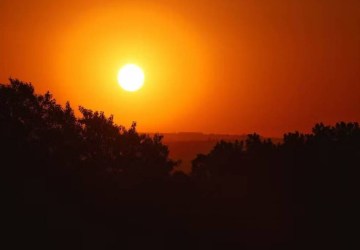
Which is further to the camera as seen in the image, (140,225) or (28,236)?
(140,225)

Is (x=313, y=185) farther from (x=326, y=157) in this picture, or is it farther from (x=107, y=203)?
(x=107, y=203)

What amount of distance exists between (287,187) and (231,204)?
Answer: 532 centimetres

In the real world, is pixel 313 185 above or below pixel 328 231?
above

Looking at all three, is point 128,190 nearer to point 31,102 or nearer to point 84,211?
point 84,211

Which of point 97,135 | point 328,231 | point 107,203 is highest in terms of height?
point 97,135

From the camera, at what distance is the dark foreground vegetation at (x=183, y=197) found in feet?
118

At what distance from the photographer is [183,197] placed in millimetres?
40844

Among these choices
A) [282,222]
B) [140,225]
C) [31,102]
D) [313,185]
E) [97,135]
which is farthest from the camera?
[97,135]

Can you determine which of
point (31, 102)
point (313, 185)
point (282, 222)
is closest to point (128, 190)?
point (282, 222)

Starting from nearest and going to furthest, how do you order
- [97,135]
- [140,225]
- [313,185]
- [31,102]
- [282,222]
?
[140,225], [282,222], [313,185], [31,102], [97,135]

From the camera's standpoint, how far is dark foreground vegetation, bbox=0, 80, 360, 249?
118 feet

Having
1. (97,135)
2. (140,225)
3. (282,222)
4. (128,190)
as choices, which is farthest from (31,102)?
(282,222)

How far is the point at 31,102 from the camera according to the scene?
55.4 m

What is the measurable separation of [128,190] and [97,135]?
20063 mm
